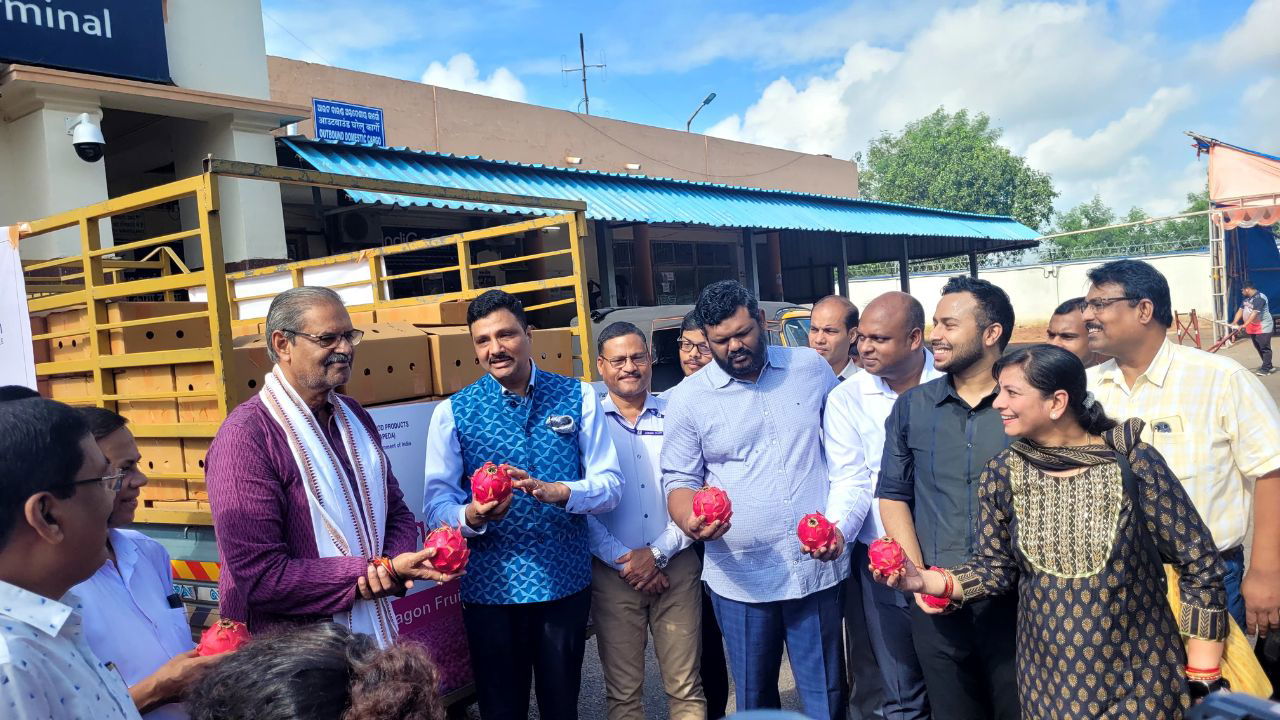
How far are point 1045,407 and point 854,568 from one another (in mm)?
1298

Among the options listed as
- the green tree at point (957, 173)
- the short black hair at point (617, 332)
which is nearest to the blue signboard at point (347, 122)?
the short black hair at point (617, 332)

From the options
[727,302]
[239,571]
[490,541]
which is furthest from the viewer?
[727,302]

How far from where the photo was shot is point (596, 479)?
3051mm

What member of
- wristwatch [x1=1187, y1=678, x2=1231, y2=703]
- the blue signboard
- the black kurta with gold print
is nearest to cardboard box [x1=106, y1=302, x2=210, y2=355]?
the black kurta with gold print

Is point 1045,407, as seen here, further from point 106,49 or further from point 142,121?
point 142,121

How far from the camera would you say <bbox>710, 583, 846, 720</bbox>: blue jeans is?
10.3ft

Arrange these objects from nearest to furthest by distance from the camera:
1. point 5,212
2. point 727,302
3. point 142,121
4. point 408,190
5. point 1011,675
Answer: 1. point 1011,675
2. point 727,302
3. point 408,190
4. point 5,212
5. point 142,121

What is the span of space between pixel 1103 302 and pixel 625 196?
9393mm

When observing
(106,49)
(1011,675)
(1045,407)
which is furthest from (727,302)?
(106,49)

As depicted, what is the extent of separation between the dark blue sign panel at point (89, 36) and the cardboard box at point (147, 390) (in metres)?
5.03

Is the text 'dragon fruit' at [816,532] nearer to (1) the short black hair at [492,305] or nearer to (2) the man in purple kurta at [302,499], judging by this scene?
(2) the man in purple kurta at [302,499]

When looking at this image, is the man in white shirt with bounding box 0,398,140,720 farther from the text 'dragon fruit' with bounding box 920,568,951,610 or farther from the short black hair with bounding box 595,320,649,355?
the short black hair with bounding box 595,320,649,355

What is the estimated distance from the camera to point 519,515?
2971 mm

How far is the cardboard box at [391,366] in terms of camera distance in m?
3.65
